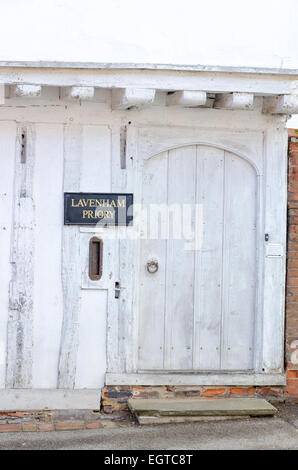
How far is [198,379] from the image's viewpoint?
7.82 metres

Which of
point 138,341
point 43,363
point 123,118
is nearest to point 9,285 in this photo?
point 43,363

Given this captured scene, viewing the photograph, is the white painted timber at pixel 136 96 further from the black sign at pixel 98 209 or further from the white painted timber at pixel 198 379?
the white painted timber at pixel 198 379

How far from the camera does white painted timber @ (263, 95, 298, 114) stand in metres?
7.48

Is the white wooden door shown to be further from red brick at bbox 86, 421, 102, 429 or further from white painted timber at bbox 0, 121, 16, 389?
white painted timber at bbox 0, 121, 16, 389

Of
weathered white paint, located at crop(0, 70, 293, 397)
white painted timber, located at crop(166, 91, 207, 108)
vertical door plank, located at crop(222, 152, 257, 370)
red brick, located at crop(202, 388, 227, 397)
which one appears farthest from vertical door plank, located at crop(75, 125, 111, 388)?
vertical door plank, located at crop(222, 152, 257, 370)

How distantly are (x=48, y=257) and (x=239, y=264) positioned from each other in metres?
1.78

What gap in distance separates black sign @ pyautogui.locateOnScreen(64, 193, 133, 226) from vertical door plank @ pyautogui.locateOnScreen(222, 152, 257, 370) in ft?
3.15

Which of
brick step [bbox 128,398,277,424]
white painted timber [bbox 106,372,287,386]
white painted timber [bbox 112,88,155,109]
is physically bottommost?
brick step [bbox 128,398,277,424]

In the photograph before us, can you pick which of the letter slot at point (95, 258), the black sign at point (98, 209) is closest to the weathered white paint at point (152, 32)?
the black sign at point (98, 209)

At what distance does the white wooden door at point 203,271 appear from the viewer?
785 centimetres

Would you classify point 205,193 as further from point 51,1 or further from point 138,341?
point 51,1

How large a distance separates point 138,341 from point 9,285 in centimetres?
129

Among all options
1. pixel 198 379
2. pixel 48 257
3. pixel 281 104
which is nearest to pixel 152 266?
pixel 48 257
